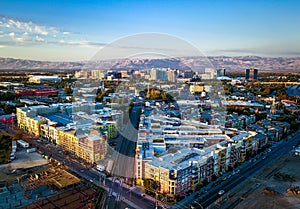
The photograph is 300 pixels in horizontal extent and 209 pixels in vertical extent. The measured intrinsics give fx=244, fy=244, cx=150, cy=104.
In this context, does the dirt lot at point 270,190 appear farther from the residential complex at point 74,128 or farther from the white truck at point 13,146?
the white truck at point 13,146

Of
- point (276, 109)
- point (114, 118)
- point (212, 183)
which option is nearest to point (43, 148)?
point (114, 118)

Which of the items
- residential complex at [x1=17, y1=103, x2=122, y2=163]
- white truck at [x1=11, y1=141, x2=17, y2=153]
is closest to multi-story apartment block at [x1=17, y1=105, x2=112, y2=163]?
residential complex at [x1=17, y1=103, x2=122, y2=163]

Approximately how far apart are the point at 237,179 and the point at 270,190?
57 centimetres

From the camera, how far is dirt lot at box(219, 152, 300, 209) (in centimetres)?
364

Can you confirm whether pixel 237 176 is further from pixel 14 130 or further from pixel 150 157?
pixel 14 130

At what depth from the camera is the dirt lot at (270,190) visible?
3.64 meters

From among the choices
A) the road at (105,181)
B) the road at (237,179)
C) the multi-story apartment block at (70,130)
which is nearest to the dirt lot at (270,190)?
the road at (237,179)

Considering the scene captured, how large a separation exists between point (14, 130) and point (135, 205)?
551 cm

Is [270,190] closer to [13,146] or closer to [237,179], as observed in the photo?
[237,179]

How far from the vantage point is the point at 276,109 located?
1030cm

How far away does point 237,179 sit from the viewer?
14.5ft

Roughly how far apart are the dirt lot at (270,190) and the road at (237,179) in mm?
118

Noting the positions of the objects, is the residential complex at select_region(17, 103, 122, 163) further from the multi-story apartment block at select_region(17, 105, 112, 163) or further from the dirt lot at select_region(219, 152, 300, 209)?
the dirt lot at select_region(219, 152, 300, 209)

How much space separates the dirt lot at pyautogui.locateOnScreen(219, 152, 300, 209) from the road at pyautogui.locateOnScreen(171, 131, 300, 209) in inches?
4.6
